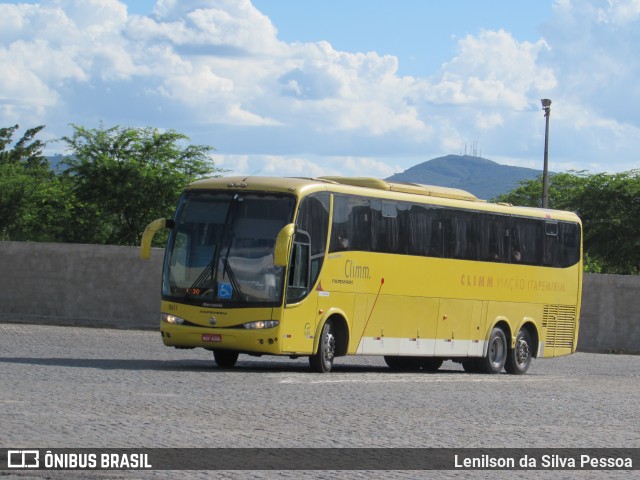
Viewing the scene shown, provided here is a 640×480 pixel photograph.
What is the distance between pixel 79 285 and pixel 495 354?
14.7 metres

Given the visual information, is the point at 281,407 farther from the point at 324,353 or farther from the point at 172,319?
the point at 324,353

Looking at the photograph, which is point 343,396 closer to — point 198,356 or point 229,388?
point 229,388

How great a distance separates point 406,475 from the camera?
1062 cm

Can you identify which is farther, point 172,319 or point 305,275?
point 305,275

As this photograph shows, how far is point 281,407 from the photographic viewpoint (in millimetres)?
15711

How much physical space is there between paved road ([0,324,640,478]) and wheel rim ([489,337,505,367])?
90.8 inches

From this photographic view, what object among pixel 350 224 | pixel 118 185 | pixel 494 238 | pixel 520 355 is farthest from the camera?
pixel 118 185

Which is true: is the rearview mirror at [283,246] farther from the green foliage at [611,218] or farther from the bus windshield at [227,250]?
the green foliage at [611,218]

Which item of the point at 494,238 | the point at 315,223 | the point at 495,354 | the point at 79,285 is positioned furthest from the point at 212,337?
the point at 79,285

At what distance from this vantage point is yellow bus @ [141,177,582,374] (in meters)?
21.9

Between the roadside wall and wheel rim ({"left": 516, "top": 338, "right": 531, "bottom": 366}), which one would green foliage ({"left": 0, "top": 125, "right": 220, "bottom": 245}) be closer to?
the roadside wall

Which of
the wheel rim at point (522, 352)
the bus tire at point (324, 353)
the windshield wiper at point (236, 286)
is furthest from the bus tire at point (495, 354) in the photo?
the windshield wiper at point (236, 286)

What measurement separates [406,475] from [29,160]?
10042 centimetres

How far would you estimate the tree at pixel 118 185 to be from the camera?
57594 mm
